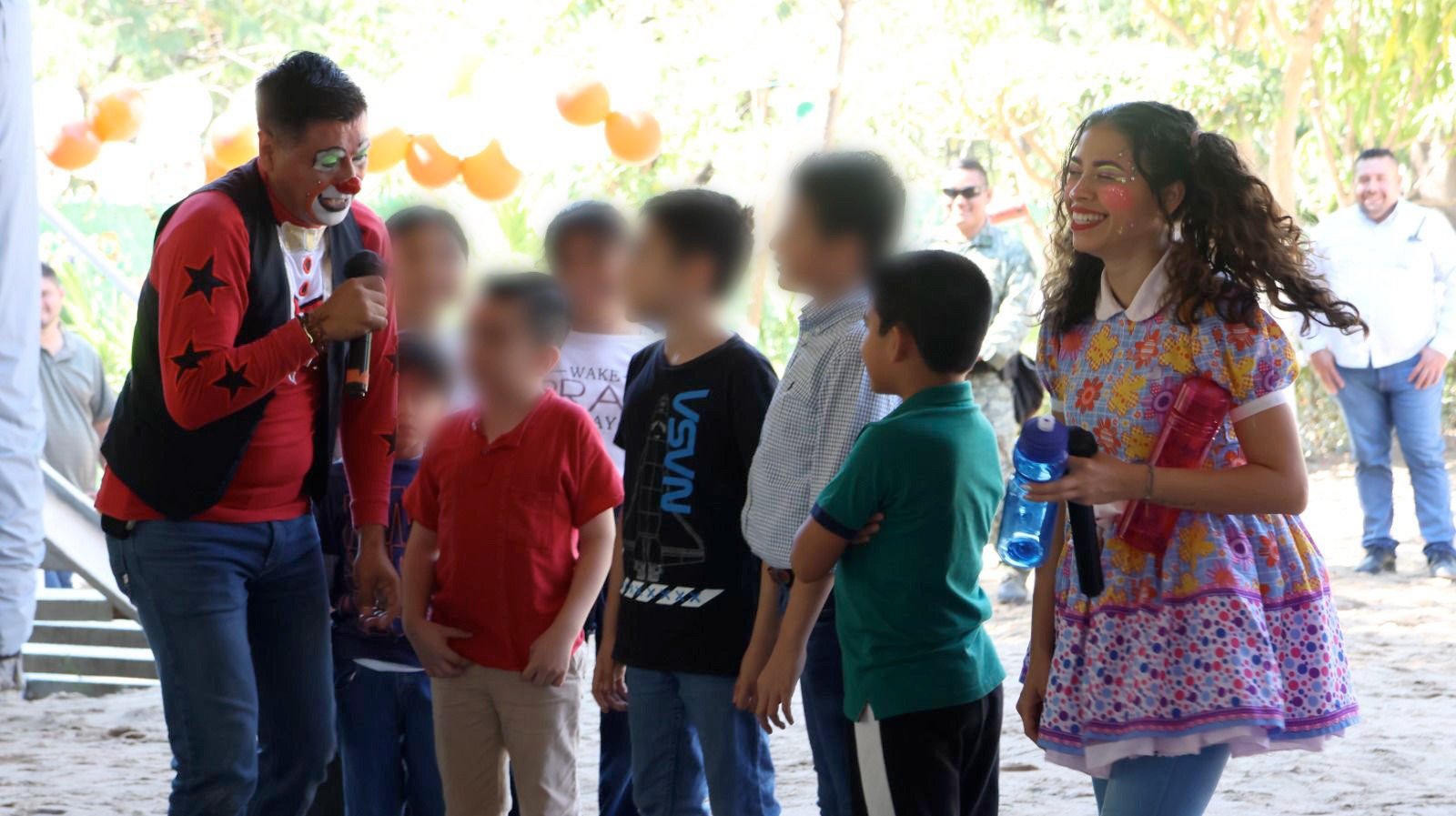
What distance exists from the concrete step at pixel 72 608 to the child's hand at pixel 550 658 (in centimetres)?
456

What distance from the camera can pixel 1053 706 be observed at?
222cm

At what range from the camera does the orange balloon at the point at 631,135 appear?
845cm

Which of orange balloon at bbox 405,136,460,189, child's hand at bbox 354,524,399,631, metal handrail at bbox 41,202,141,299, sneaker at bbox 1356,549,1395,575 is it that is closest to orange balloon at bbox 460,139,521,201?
orange balloon at bbox 405,136,460,189

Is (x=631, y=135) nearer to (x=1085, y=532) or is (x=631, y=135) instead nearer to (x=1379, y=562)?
(x=1379, y=562)

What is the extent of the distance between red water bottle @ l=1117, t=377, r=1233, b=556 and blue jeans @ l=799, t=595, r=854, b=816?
647mm

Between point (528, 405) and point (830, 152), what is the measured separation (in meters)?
0.72

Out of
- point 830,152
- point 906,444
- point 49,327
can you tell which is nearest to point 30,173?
→ point 49,327

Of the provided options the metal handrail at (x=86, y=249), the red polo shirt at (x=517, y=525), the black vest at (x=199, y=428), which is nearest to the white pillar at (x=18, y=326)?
the metal handrail at (x=86, y=249)

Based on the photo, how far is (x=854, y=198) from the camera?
261cm

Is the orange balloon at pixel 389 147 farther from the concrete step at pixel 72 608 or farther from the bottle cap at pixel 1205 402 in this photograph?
the bottle cap at pixel 1205 402

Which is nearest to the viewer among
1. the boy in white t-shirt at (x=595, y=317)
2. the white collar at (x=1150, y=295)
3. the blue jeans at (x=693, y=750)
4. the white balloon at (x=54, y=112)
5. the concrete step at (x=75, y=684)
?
the white collar at (x=1150, y=295)

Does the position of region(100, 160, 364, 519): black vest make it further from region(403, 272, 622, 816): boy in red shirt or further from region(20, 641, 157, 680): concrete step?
region(20, 641, 157, 680): concrete step

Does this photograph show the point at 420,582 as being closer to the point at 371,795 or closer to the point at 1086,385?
the point at 371,795

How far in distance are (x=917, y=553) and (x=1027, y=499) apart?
10.5 inches
